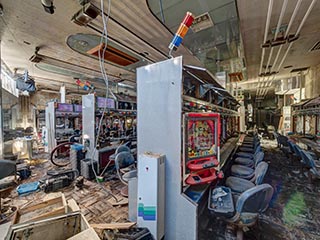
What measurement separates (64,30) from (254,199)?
4648 mm

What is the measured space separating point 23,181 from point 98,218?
114 inches

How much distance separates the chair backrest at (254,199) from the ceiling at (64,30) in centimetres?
A: 312

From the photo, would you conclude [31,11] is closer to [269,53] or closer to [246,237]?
[246,237]

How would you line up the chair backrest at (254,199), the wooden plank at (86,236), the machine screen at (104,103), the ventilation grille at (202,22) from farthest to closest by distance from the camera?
the machine screen at (104,103)
the ventilation grille at (202,22)
the chair backrest at (254,199)
the wooden plank at (86,236)

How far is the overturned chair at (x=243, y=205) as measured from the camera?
1588 millimetres

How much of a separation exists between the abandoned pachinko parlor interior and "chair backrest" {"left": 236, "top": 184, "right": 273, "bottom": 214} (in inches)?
0.6

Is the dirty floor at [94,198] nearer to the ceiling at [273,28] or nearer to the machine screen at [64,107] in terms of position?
the machine screen at [64,107]

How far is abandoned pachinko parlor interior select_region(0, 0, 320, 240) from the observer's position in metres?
1.70

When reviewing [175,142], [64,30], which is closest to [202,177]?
[175,142]

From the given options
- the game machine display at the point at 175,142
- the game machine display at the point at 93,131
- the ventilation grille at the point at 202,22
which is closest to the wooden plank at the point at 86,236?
the game machine display at the point at 175,142

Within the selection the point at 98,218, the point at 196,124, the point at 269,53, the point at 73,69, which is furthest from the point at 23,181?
the point at 269,53

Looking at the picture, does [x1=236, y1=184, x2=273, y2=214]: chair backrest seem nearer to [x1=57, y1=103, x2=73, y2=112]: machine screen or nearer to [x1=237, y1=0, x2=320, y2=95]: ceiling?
[x1=237, y1=0, x2=320, y2=95]: ceiling

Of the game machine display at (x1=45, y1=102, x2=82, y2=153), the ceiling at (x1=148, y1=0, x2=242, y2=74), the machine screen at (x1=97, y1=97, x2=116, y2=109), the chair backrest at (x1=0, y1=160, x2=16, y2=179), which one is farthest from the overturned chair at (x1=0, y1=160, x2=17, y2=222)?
the game machine display at (x1=45, y1=102, x2=82, y2=153)

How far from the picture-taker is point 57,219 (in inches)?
61.5
